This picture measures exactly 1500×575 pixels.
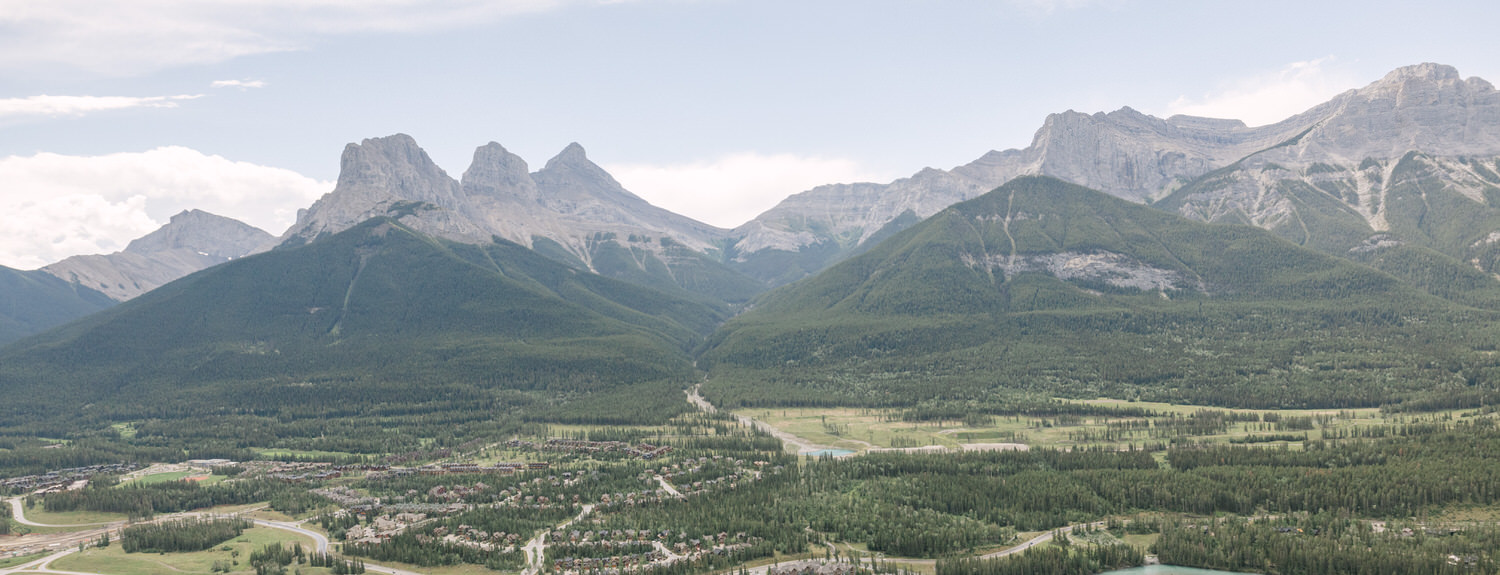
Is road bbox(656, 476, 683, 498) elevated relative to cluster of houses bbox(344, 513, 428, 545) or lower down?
elevated

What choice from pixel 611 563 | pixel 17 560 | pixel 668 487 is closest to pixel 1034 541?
pixel 611 563

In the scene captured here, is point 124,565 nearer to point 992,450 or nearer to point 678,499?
point 678,499

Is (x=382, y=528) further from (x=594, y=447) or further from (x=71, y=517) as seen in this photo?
(x=71, y=517)

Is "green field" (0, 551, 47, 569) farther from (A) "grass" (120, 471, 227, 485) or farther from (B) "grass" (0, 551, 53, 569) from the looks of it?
(A) "grass" (120, 471, 227, 485)

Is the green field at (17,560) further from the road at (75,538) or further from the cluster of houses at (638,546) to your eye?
the cluster of houses at (638,546)

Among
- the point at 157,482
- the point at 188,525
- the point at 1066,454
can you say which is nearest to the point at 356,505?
the point at 188,525

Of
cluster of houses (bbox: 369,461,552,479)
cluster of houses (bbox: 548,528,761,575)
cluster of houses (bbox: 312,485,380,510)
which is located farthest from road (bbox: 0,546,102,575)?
cluster of houses (bbox: 548,528,761,575)

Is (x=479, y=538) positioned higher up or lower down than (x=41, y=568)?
higher up
